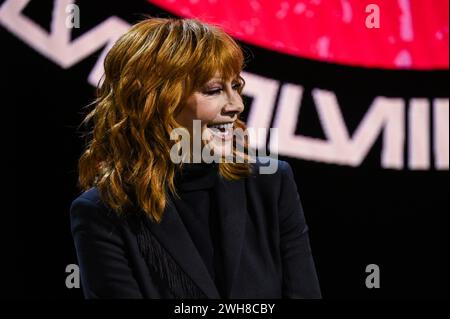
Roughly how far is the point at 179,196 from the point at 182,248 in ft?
0.47

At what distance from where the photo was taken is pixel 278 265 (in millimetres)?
1516

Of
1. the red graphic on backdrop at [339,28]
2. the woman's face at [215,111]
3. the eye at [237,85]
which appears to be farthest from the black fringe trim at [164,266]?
the red graphic on backdrop at [339,28]

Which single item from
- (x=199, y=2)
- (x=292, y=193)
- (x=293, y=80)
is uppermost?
(x=199, y=2)

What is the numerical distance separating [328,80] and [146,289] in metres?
1.30

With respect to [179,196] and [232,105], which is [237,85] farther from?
[179,196]

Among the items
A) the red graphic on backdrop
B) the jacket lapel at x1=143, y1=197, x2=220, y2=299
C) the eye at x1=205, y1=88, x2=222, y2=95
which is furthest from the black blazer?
the red graphic on backdrop

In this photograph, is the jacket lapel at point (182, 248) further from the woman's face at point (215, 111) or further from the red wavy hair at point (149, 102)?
the woman's face at point (215, 111)

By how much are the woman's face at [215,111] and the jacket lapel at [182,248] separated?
0.19m

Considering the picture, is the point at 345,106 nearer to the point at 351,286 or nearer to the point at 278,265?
the point at 351,286

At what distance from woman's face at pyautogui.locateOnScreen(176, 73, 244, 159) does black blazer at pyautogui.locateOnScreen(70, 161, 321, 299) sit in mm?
112

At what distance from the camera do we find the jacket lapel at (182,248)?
1.43m

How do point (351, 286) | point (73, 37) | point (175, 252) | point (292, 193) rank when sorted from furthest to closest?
point (351, 286) → point (73, 37) → point (292, 193) → point (175, 252)
